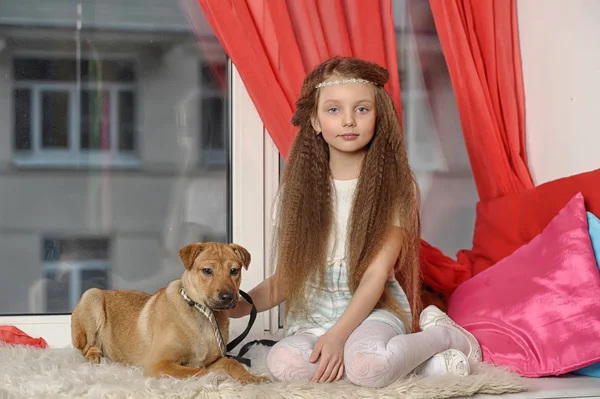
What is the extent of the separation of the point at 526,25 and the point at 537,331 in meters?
1.28

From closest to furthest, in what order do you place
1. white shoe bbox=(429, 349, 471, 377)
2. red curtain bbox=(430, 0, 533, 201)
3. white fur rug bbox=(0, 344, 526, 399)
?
white fur rug bbox=(0, 344, 526, 399) → white shoe bbox=(429, 349, 471, 377) → red curtain bbox=(430, 0, 533, 201)

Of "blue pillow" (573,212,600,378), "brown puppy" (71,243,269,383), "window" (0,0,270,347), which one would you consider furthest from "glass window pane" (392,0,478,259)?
"brown puppy" (71,243,269,383)

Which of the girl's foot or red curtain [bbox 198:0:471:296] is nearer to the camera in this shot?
the girl's foot

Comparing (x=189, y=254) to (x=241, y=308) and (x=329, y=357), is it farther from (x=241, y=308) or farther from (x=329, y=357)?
(x=329, y=357)

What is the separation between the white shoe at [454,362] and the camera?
175cm

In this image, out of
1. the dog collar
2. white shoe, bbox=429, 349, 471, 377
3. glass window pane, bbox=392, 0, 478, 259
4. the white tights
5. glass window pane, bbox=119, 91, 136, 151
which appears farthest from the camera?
glass window pane, bbox=392, 0, 478, 259

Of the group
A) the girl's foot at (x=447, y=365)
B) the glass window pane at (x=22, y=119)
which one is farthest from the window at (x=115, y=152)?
the girl's foot at (x=447, y=365)

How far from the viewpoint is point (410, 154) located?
281cm

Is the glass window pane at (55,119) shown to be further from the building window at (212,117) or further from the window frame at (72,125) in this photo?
the building window at (212,117)

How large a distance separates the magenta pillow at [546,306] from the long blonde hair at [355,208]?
0.23 meters

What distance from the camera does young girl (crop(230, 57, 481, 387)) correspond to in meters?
1.88

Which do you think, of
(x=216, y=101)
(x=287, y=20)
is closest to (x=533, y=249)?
(x=287, y=20)

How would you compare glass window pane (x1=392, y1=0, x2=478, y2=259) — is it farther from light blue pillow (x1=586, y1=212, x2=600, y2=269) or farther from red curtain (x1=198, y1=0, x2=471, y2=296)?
light blue pillow (x1=586, y1=212, x2=600, y2=269)

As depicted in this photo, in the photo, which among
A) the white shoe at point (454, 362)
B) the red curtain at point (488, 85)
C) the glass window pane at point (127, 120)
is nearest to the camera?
the white shoe at point (454, 362)
